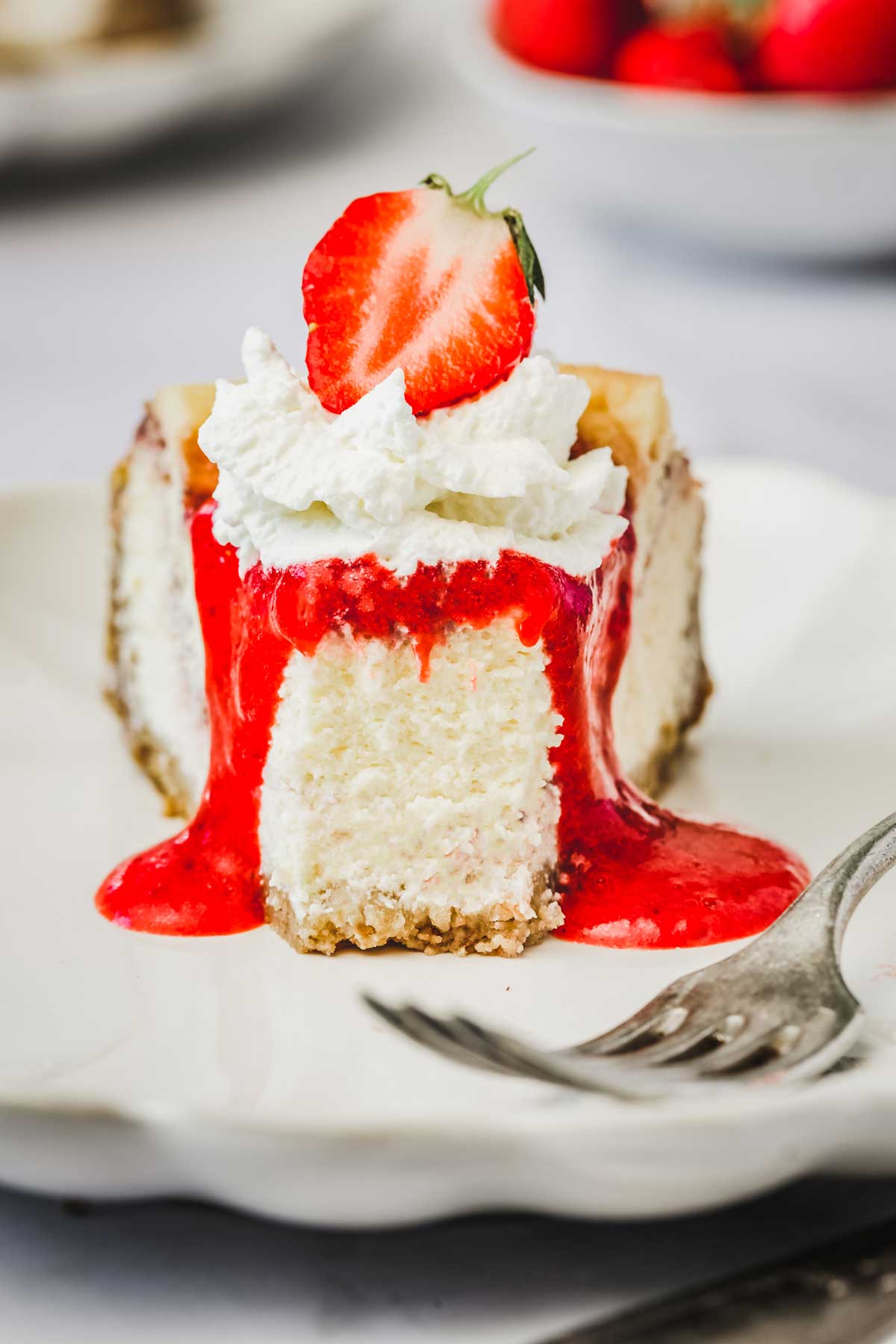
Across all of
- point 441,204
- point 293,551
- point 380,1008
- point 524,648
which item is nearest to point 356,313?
point 441,204

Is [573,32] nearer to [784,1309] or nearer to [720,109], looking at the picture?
[720,109]

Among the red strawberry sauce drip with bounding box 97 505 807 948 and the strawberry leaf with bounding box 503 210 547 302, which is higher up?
the strawberry leaf with bounding box 503 210 547 302

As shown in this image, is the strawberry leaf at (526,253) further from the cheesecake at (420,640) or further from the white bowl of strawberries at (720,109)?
the white bowl of strawberries at (720,109)

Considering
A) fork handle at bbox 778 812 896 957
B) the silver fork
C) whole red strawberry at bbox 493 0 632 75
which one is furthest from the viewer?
whole red strawberry at bbox 493 0 632 75

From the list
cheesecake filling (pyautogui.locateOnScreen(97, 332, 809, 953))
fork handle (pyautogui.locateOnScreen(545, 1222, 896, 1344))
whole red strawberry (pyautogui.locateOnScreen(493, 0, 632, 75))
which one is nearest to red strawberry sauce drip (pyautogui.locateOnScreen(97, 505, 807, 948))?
cheesecake filling (pyautogui.locateOnScreen(97, 332, 809, 953))

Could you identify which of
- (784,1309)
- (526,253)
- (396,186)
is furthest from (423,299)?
(396,186)

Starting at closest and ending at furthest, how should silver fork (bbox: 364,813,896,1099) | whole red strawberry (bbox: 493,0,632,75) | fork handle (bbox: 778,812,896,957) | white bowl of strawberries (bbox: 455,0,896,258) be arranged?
silver fork (bbox: 364,813,896,1099) < fork handle (bbox: 778,812,896,957) < white bowl of strawberries (bbox: 455,0,896,258) < whole red strawberry (bbox: 493,0,632,75)

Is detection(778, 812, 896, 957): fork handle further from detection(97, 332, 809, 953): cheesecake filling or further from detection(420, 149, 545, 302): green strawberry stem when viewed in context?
detection(420, 149, 545, 302): green strawberry stem
